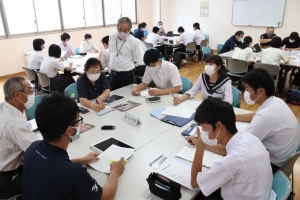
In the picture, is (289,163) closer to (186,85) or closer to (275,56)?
(186,85)

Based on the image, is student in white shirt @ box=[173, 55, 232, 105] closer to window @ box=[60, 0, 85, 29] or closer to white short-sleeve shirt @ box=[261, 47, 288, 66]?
white short-sleeve shirt @ box=[261, 47, 288, 66]

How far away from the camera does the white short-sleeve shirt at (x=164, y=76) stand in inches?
122

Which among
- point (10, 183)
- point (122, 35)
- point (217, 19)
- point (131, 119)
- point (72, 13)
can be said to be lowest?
point (10, 183)

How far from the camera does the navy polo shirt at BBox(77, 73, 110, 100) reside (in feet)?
9.32

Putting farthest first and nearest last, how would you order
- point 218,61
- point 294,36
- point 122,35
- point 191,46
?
point 191,46, point 294,36, point 122,35, point 218,61

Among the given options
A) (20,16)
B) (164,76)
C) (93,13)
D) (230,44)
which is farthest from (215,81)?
(93,13)

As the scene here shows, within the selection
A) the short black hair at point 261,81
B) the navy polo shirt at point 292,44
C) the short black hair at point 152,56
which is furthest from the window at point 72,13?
the short black hair at point 261,81

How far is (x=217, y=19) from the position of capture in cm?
945

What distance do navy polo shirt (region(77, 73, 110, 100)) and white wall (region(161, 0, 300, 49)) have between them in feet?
24.8

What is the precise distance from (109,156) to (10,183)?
2.51 feet

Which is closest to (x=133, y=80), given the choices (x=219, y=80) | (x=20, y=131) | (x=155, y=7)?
(x=219, y=80)

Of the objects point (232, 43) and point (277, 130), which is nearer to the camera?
point (277, 130)

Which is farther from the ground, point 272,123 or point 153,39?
point 153,39

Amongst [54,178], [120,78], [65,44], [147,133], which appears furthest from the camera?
[65,44]
